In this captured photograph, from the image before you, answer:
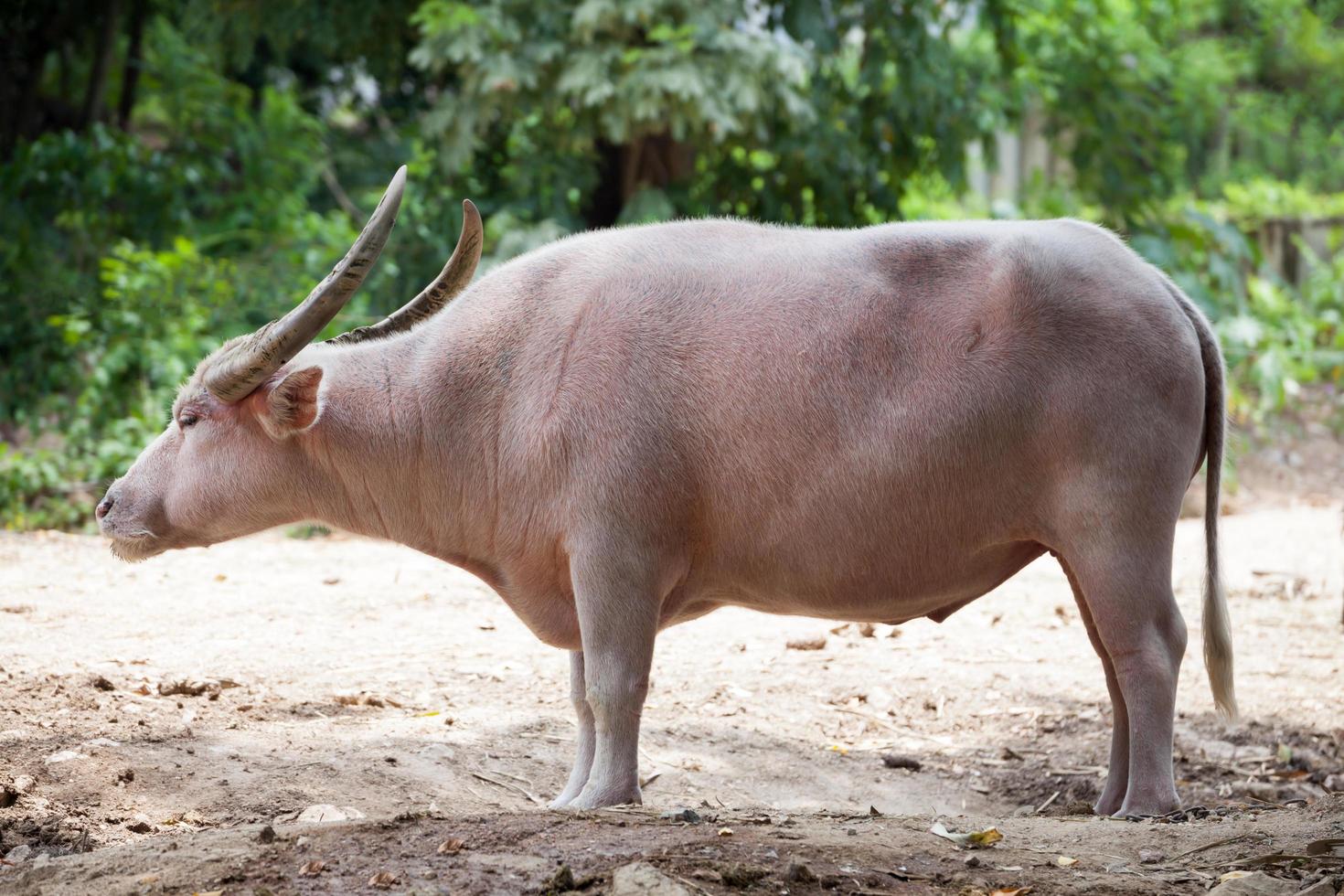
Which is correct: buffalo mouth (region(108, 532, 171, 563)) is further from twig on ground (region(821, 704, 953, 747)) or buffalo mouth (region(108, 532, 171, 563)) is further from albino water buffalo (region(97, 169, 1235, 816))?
twig on ground (region(821, 704, 953, 747))

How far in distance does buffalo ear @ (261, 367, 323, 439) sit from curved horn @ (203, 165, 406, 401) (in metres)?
0.09

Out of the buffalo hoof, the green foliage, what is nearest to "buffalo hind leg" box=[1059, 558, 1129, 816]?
the buffalo hoof

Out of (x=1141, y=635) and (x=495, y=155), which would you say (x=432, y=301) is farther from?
(x=495, y=155)

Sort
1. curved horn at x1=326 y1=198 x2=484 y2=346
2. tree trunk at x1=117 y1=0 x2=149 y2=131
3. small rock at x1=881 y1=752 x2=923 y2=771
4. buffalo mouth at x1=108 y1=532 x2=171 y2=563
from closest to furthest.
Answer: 1. buffalo mouth at x1=108 y1=532 x2=171 y2=563
2. curved horn at x1=326 y1=198 x2=484 y2=346
3. small rock at x1=881 y1=752 x2=923 y2=771
4. tree trunk at x1=117 y1=0 x2=149 y2=131

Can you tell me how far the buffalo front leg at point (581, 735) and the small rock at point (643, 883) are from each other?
1.61 metres

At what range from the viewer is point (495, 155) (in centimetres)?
1181

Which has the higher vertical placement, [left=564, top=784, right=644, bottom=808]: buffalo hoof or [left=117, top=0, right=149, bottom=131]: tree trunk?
[left=117, top=0, right=149, bottom=131]: tree trunk

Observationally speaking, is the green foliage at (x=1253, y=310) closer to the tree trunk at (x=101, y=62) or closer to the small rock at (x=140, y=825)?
the tree trunk at (x=101, y=62)

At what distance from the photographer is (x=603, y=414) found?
170 inches

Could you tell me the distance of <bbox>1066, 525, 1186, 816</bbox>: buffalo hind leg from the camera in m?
4.30

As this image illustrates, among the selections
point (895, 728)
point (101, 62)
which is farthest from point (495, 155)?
point (895, 728)

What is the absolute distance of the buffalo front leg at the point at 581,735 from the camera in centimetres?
466

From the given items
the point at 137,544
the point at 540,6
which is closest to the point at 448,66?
the point at 540,6

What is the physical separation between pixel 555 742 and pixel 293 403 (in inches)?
69.9
